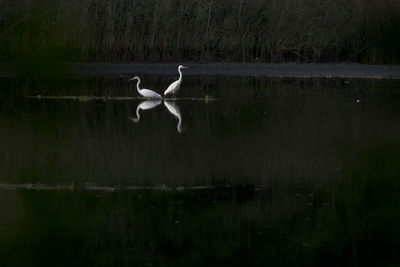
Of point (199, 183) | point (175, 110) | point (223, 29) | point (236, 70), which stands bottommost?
point (199, 183)

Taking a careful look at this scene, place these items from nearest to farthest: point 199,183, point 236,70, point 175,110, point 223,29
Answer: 1. point 199,183
2. point 175,110
3. point 236,70
4. point 223,29

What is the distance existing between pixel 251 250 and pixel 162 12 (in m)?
16.6

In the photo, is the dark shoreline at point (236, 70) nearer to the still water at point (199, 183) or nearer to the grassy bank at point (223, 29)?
the grassy bank at point (223, 29)

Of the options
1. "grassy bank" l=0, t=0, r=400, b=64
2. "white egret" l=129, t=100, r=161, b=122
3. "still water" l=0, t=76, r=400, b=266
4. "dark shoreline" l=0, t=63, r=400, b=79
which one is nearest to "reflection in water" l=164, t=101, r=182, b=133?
"still water" l=0, t=76, r=400, b=266

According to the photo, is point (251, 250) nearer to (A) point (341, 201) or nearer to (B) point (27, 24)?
(A) point (341, 201)

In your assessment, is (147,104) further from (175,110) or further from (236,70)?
(236,70)

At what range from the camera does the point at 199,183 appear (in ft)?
30.9

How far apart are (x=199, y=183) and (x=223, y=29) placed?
14255mm

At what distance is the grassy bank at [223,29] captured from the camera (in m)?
22.8

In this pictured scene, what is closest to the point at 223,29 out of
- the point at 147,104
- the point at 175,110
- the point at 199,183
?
the point at 147,104

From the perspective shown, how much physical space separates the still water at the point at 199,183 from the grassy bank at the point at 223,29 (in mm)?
6299

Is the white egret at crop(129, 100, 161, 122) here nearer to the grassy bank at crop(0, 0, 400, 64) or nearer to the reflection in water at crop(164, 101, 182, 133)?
the reflection in water at crop(164, 101, 182, 133)

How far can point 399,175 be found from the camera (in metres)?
9.97

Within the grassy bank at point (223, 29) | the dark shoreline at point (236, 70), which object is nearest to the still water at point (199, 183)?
the dark shoreline at point (236, 70)
